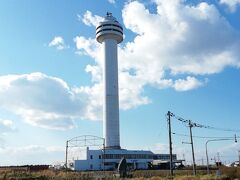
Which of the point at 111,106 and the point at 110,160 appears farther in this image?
the point at 111,106

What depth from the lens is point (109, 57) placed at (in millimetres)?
127062

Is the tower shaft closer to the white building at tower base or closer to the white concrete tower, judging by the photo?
the white concrete tower

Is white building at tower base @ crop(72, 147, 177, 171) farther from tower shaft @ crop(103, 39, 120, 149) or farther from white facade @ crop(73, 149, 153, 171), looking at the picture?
tower shaft @ crop(103, 39, 120, 149)

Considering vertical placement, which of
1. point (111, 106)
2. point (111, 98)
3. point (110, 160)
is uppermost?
point (111, 98)

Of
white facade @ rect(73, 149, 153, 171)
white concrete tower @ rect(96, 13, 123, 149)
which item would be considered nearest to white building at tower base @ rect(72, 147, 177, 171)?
white facade @ rect(73, 149, 153, 171)

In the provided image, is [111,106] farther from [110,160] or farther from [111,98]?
[110,160]

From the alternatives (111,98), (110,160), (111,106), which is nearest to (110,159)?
(110,160)

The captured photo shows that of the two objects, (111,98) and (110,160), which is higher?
(111,98)

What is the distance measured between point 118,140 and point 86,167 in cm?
1458

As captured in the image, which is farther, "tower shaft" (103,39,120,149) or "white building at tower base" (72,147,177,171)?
"tower shaft" (103,39,120,149)

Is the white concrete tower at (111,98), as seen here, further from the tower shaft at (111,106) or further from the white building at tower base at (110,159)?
the white building at tower base at (110,159)

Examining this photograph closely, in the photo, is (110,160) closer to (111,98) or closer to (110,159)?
(110,159)

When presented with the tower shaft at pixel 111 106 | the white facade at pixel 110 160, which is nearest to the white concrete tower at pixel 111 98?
the tower shaft at pixel 111 106

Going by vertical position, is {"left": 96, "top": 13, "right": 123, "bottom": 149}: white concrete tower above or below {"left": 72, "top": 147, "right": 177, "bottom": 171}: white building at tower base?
above
